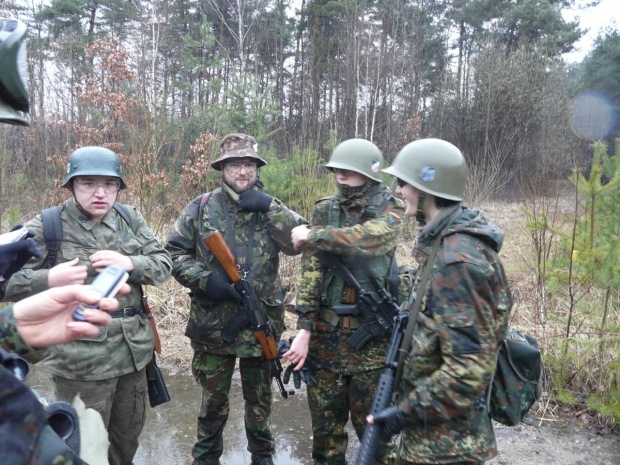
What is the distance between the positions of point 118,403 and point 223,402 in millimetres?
718

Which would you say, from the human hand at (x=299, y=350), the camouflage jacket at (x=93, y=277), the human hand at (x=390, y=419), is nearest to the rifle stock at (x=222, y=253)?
the camouflage jacket at (x=93, y=277)

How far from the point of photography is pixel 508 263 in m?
8.69

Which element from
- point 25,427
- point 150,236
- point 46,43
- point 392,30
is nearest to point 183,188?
point 150,236

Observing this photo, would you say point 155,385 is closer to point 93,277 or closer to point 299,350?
point 93,277

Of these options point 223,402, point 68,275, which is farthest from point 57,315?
point 223,402

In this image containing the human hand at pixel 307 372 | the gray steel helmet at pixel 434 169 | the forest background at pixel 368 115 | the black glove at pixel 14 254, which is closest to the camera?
the black glove at pixel 14 254

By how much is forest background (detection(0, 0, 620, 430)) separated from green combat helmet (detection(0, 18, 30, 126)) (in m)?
4.25

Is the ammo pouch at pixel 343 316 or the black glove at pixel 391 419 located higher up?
the ammo pouch at pixel 343 316

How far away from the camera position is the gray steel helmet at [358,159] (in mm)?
2938

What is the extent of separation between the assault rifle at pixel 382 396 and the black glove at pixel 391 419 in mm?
33

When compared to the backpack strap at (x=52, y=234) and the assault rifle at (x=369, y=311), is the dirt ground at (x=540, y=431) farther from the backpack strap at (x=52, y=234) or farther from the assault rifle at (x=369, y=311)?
the backpack strap at (x=52, y=234)

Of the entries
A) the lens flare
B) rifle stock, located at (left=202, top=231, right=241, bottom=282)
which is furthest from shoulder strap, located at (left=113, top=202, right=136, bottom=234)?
the lens flare

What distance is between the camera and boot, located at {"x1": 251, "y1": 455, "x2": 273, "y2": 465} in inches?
126

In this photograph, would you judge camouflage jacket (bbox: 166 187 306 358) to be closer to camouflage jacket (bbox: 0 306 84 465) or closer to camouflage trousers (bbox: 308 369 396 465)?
camouflage trousers (bbox: 308 369 396 465)
